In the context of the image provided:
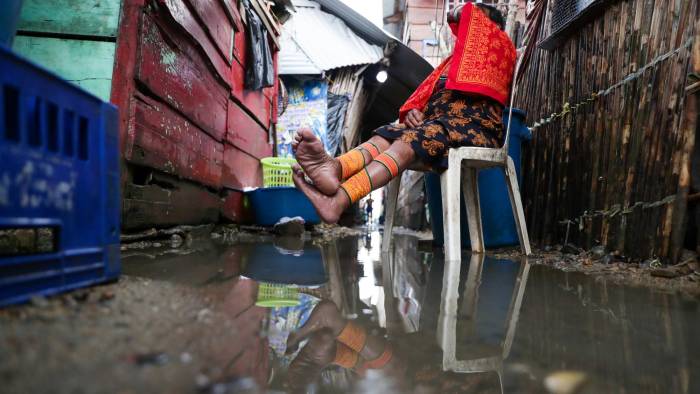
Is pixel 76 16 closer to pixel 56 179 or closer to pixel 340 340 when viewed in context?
pixel 56 179

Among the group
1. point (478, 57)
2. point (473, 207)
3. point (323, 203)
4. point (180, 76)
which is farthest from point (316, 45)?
point (323, 203)

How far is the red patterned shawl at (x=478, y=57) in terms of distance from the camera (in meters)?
2.11

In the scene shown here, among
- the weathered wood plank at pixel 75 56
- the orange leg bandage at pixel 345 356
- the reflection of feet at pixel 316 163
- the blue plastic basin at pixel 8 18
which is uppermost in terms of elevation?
the weathered wood plank at pixel 75 56

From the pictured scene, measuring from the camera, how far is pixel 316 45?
580cm

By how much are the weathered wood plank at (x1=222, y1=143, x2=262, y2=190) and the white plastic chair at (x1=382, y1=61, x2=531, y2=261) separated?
171 centimetres

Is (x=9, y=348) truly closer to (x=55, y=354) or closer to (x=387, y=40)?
(x=55, y=354)

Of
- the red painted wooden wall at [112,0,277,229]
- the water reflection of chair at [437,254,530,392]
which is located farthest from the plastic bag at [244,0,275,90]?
the water reflection of chair at [437,254,530,392]

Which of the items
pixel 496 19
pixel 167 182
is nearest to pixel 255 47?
pixel 167 182

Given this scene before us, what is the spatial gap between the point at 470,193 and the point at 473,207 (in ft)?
0.31

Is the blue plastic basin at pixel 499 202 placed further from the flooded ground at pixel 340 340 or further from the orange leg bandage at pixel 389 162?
the flooded ground at pixel 340 340

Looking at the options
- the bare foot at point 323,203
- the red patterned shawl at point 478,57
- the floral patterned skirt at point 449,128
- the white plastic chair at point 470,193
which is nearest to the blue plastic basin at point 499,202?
the white plastic chair at point 470,193

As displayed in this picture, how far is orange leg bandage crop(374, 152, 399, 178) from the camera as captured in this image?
186 centimetres

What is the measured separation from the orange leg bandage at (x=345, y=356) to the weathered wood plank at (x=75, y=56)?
1851 mm

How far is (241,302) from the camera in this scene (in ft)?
2.85
